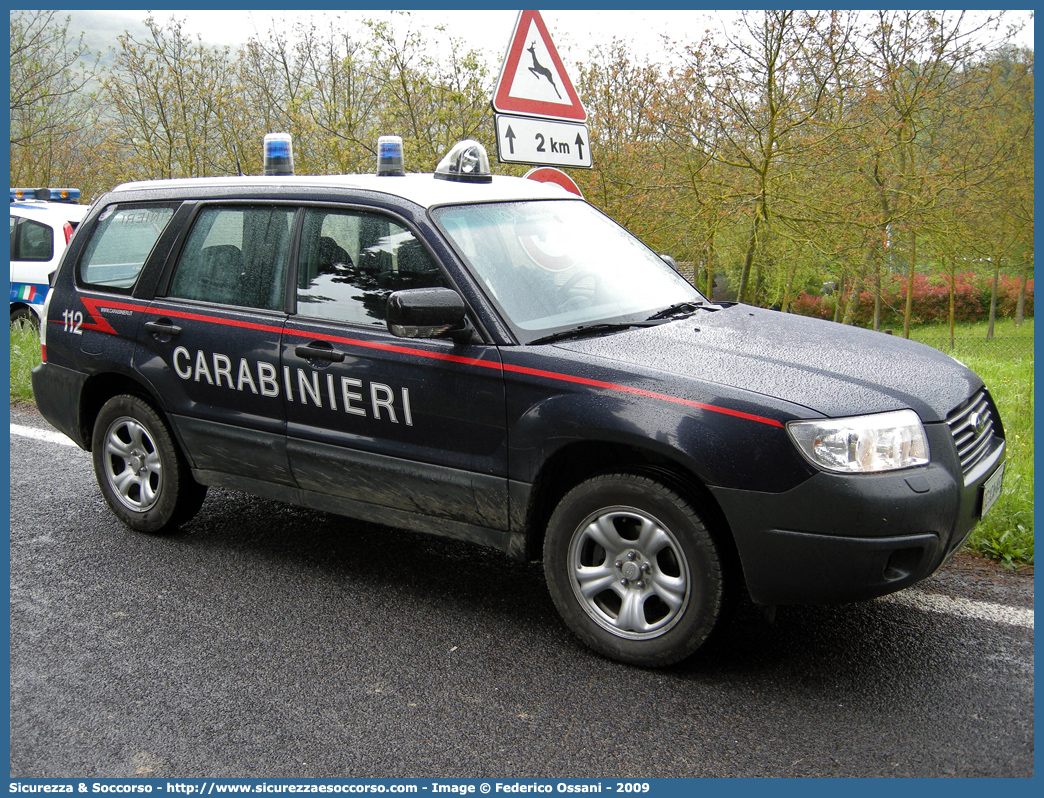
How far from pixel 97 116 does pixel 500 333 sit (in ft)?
67.1

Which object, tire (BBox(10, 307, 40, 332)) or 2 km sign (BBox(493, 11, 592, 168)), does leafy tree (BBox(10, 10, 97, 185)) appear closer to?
tire (BBox(10, 307, 40, 332))

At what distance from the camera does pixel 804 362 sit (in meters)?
3.45

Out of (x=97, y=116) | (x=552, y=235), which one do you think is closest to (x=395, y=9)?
(x=97, y=116)

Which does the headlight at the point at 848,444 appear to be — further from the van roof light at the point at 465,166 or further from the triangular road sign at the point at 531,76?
the triangular road sign at the point at 531,76

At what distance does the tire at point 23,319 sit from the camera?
10.8m

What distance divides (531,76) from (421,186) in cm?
220

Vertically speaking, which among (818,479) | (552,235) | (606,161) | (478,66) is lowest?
(818,479)

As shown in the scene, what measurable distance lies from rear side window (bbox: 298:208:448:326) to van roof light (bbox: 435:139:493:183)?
0.57m

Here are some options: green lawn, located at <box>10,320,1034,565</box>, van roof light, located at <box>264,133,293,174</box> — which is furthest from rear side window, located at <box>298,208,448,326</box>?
green lawn, located at <box>10,320,1034,565</box>

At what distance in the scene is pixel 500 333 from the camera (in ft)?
12.0

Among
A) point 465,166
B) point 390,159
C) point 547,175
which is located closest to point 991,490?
point 465,166

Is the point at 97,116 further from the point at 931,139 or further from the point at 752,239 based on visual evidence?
the point at 931,139

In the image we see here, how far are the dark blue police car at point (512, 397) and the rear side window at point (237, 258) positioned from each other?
0.01 m

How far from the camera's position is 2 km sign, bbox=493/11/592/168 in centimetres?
587
